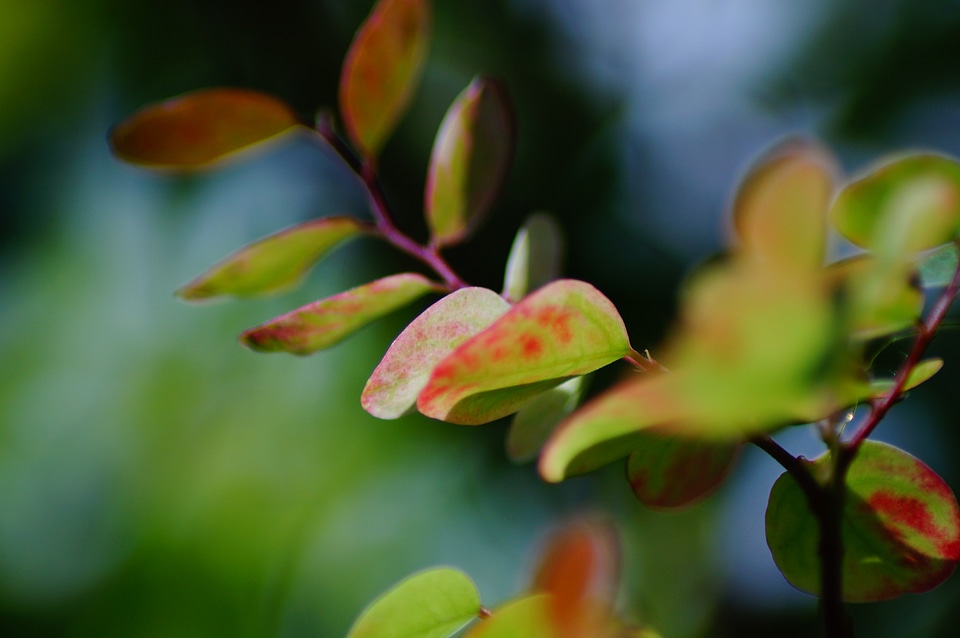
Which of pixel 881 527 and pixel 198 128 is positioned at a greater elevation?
pixel 198 128

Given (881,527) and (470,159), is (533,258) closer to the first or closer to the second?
(470,159)

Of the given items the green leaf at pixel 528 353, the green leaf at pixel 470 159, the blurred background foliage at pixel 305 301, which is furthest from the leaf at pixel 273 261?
the blurred background foliage at pixel 305 301

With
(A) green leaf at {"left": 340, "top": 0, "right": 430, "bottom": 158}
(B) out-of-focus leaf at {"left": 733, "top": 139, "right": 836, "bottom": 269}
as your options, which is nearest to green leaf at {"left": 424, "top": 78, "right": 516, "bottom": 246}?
(A) green leaf at {"left": 340, "top": 0, "right": 430, "bottom": 158}

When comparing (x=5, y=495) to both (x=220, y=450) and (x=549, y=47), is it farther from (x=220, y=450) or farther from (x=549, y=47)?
(x=549, y=47)

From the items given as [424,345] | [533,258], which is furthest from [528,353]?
[533,258]

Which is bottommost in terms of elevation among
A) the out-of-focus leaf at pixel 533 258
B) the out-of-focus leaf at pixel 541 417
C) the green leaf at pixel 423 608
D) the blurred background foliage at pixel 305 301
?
the blurred background foliage at pixel 305 301

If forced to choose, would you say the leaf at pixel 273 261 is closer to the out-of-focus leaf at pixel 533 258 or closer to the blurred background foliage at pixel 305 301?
the out-of-focus leaf at pixel 533 258

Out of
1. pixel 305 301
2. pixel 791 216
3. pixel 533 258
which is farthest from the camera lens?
pixel 305 301
